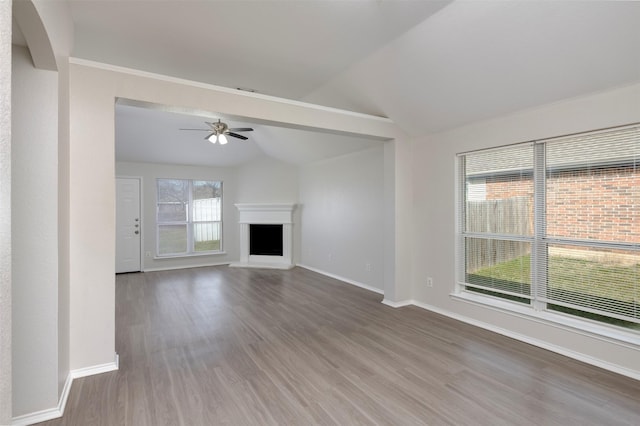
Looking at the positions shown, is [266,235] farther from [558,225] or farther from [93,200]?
[558,225]

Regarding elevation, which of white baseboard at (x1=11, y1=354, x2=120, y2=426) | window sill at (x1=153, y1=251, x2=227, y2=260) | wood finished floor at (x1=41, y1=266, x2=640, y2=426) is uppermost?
window sill at (x1=153, y1=251, x2=227, y2=260)

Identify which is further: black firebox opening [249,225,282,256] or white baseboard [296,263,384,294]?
black firebox opening [249,225,282,256]

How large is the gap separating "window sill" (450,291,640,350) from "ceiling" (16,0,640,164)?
198 cm

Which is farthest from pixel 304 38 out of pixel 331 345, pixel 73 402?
pixel 73 402

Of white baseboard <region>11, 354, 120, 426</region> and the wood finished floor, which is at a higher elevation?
white baseboard <region>11, 354, 120, 426</region>

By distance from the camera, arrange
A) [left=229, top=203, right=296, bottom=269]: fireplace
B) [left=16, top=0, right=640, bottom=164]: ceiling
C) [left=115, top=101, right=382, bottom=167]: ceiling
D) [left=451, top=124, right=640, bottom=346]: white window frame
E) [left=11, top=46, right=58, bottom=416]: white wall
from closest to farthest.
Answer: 1. [left=11, top=46, right=58, bottom=416]: white wall
2. [left=16, top=0, right=640, bottom=164]: ceiling
3. [left=451, top=124, right=640, bottom=346]: white window frame
4. [left=115, top=101, right=382, bottom=167]: ceiling
5. [left=229, top=203, right=296, bottom=269]: fireplace

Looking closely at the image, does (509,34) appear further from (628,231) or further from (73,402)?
(73,402)

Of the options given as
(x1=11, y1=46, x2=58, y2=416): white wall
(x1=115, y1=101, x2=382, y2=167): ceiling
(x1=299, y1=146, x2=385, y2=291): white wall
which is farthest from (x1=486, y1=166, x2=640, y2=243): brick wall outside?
(x1=11, y1=46, x2=58, y2=416): white wall

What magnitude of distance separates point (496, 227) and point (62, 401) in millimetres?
4107

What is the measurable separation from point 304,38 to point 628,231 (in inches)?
124

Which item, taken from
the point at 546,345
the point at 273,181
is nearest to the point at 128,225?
the point at 273,181

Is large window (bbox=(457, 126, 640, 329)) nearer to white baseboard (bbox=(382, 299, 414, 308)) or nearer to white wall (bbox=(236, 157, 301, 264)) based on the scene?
white baseboard (bbox=(382, 299, 414, 308))

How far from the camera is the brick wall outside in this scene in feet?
8.55

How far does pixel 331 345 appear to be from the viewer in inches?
125
